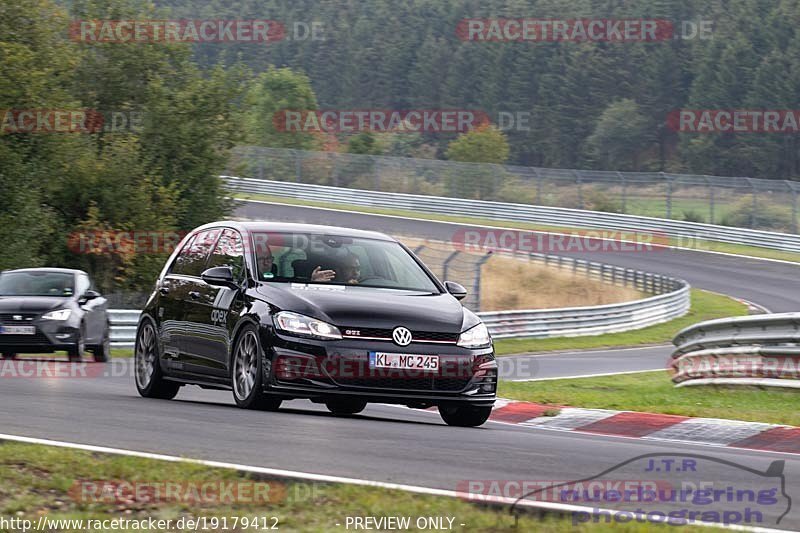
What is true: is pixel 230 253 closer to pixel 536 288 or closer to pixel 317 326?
pixel 317 326

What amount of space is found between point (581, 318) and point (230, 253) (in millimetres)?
22910

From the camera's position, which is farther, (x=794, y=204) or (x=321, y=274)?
(x=794, y=204)

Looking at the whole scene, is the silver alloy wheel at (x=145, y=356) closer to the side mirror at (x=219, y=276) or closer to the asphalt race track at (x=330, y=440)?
the asphalt race track at (x=330, y=440)

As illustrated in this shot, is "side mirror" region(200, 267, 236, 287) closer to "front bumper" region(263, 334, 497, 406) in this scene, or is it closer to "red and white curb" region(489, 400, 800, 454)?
"front bumper" region(263, 334, 497, 406)

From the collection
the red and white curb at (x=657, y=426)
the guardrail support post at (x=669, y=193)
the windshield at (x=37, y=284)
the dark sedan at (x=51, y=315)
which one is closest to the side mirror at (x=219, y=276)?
the red and white curb at (x=657, y=426)

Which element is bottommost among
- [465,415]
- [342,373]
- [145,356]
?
[465,415]

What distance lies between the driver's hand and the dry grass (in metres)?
29.2

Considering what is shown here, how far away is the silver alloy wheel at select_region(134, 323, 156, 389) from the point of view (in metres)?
12.8

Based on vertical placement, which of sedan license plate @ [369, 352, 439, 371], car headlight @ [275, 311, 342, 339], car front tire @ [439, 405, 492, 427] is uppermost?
car headlight @ [275, 311, 342, 339]

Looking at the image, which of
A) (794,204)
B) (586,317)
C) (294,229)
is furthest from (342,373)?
(794,204)

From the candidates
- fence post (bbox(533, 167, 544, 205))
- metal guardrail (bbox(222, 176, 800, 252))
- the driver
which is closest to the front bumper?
the driver

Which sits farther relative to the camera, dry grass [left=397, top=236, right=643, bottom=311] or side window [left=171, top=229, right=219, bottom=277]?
dry grass [left=397, top=236, right=643, bottom=311]

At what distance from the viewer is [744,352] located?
1638 centimetres

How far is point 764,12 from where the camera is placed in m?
104
